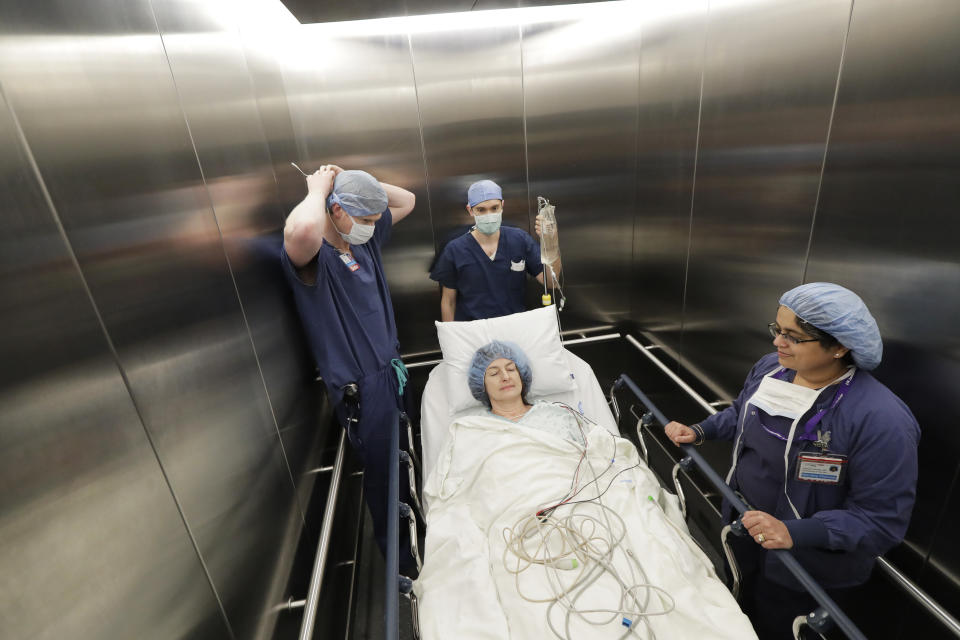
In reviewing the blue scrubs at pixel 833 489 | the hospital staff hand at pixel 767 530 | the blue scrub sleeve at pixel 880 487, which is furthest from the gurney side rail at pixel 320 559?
the blue scrub sleeve at pixel 880 487

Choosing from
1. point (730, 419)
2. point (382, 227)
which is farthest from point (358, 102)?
point (730, 419)

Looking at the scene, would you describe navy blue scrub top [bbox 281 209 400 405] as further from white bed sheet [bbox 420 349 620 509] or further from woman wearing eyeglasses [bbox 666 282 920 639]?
woman wearing eyeglasses [bbox 666 282 920 639]

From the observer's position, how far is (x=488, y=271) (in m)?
3.42

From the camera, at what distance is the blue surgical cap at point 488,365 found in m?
2.77

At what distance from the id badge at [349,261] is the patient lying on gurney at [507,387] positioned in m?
0.86

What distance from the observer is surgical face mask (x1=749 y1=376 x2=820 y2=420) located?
1.73 m

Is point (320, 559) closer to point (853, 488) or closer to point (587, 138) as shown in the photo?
point (853, 488)

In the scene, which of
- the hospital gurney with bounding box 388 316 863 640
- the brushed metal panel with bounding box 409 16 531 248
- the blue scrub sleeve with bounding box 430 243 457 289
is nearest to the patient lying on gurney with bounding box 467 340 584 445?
the hospital gurney with bounding box 388 316 863 640

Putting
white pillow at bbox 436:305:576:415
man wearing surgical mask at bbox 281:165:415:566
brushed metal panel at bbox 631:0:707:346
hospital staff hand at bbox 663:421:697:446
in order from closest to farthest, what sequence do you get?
1. hospital staff hand at bbox 663:421:697:446
2. man wearing surgical mask at bbox 281:165:415:566
3. brushed metal panel at bbox 631:0:707:346
4. white pillow at bbox 436:305:576:415

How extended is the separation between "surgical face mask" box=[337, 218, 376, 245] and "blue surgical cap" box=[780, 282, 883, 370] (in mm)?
1949

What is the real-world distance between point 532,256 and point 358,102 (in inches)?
64.3

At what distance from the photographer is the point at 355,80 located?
327cm

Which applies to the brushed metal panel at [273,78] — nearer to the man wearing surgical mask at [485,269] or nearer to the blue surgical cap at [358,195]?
the blue surgical cap at [358,195]

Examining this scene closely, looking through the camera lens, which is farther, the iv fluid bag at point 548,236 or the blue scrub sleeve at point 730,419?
the iv fluid bag at point 548,236
